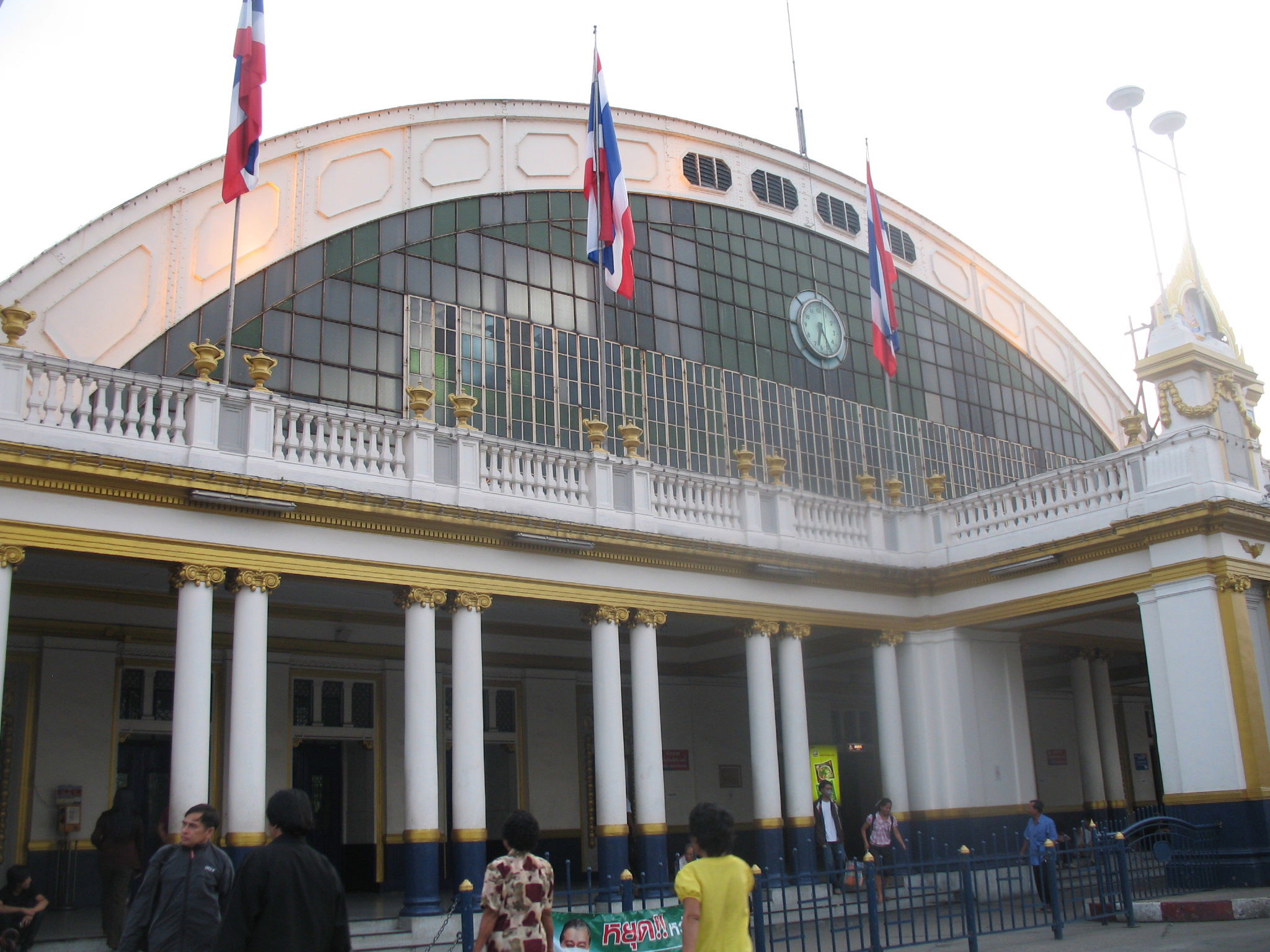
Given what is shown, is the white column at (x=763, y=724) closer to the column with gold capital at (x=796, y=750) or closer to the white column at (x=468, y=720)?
the column with gold capital at (x=796, y=750)

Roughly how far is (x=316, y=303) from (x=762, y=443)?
10491 millimetres

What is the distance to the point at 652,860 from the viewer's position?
59.9ft

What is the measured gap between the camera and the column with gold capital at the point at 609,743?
18016mm

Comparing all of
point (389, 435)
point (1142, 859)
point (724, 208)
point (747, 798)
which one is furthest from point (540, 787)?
point (724, 208)

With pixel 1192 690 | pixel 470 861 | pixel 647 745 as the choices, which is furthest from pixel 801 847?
pixel 1192 690

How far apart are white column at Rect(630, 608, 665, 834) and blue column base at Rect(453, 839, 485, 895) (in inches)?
121

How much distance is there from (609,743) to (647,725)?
0.84 metres

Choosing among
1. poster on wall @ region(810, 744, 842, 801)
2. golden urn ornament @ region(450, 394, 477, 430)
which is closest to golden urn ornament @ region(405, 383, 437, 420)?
golden urn ornament @ region(450, 394, 477, 430)

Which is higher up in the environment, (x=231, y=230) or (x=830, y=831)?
(x=231, y=230)

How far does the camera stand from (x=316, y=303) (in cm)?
2242

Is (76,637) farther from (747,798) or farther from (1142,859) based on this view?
(1142,859)

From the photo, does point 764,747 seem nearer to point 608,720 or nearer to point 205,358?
point 608,720

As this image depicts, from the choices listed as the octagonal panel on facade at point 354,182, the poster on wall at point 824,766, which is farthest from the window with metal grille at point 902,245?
the poster on wall at point 824,766

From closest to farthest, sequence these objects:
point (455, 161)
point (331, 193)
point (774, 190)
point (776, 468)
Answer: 1. point (776, 468)
2. point (331, 193)
3. point (455, 161)
4. point (774, 190)
